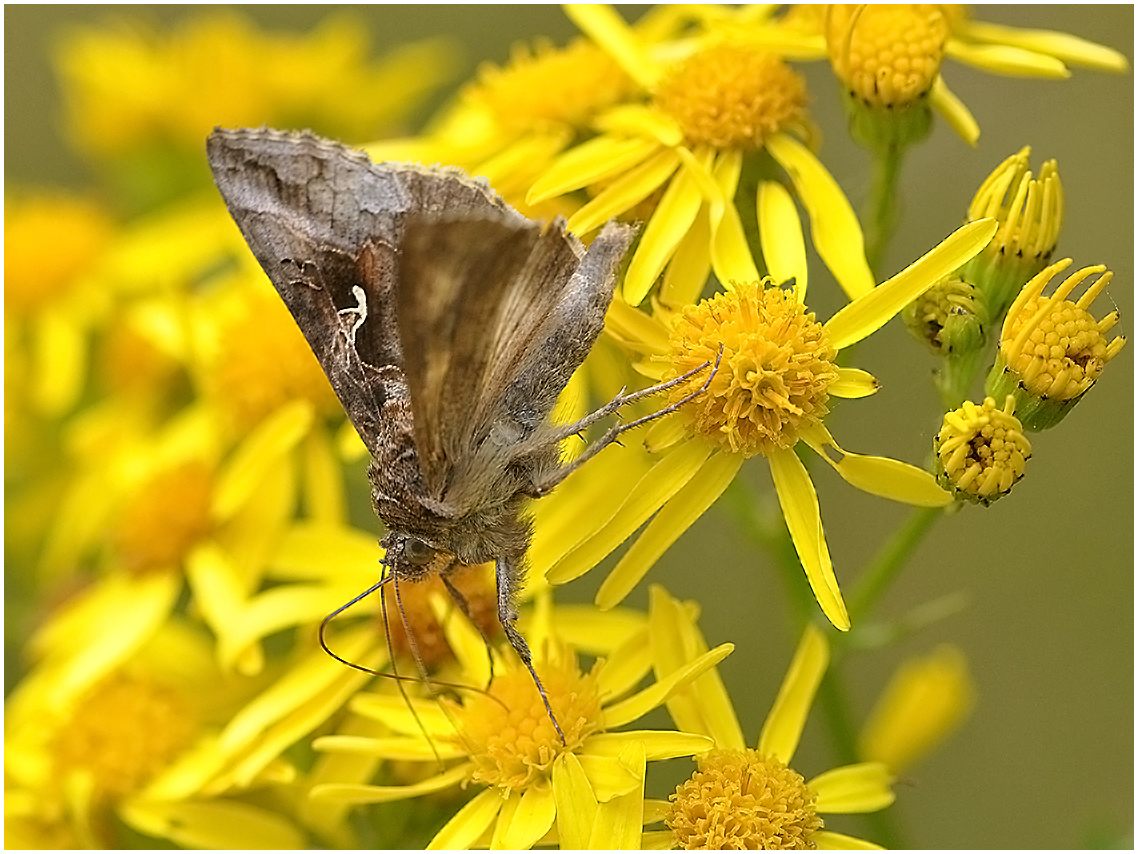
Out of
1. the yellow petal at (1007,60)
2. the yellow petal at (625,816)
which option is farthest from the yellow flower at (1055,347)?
the yellow petal at (625,816)

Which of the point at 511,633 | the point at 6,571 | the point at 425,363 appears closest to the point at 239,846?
the point at 511,633

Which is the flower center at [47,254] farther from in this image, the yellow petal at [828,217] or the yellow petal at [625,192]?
the yellow petal at [828,217]

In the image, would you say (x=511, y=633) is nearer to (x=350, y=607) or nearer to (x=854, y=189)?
(x=350, y=607)

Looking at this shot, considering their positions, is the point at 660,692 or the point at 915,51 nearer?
the point at 660,692

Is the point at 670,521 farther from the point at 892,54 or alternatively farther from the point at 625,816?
the point at 892,54

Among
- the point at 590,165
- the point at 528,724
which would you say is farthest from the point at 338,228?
the point at 528,724

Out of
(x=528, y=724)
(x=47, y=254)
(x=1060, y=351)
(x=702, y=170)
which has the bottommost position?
(x=528, y=724)
